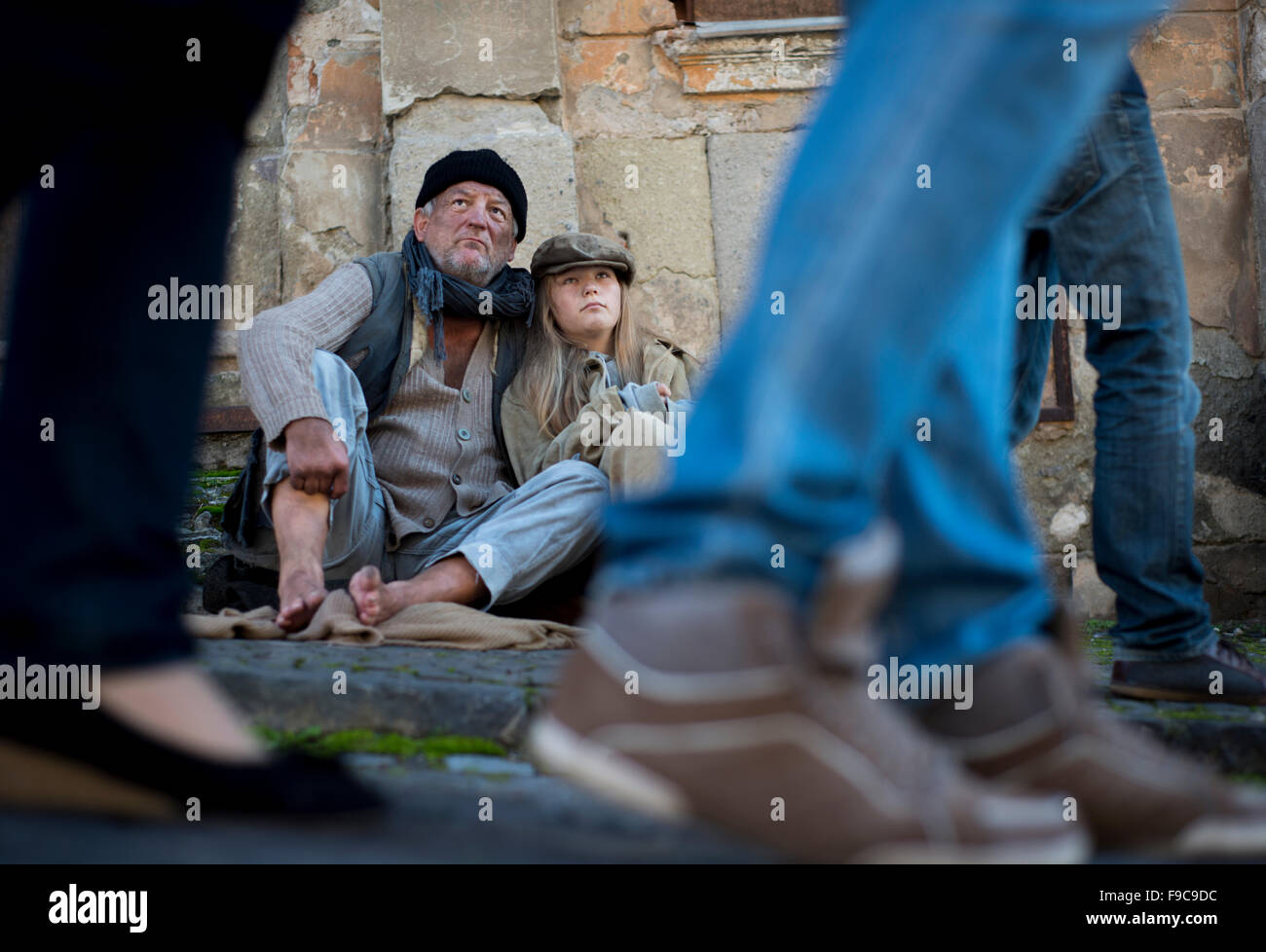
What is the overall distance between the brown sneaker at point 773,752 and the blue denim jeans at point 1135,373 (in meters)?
1.21

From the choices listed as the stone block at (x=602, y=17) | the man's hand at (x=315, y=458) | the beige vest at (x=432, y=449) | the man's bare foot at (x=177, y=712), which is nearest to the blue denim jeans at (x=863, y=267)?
the man's bare foot at (x=177, y=712)

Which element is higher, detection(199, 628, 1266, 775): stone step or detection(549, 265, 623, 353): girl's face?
detection(549, 265, 623, 353): girl's face

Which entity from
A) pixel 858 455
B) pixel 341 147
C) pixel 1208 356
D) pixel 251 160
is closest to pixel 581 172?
pixel 341 147

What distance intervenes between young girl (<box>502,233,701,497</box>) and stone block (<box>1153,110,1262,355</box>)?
7.34 ft

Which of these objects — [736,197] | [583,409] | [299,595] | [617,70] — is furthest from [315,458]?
[617,70]

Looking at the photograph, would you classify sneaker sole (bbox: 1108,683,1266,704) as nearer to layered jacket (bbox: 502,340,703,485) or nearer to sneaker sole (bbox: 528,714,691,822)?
sneaker sole (bbox: 528,714,691,822)

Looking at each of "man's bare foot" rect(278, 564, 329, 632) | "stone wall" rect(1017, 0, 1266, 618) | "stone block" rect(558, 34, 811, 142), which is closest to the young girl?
"man's bare foot" rect(278, 564, 329, 632)

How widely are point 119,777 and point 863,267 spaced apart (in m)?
0.72

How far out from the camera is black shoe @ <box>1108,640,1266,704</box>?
1.89m

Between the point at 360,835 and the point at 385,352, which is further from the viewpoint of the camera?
the point at 385,352

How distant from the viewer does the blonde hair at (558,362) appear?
10.9 feet
